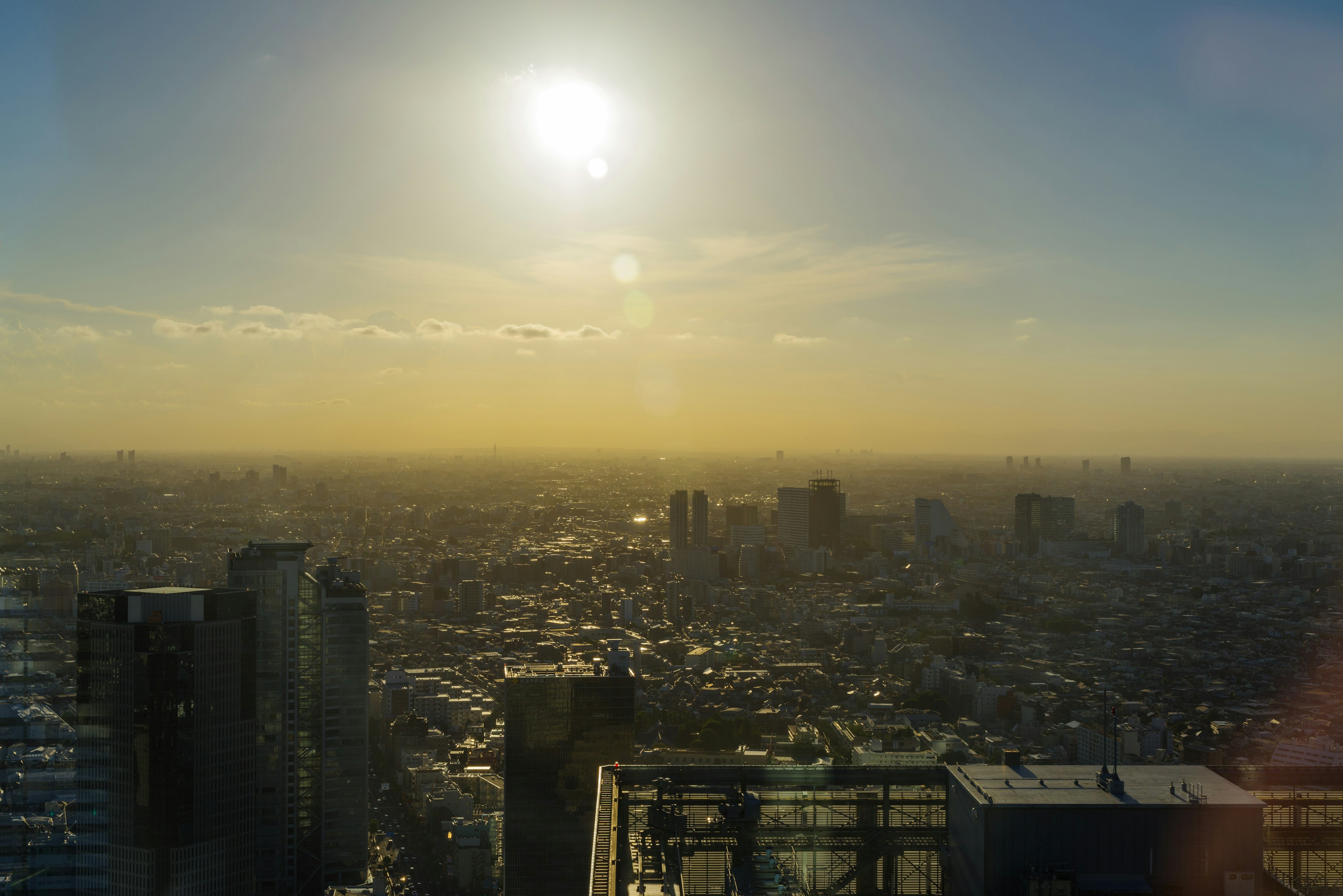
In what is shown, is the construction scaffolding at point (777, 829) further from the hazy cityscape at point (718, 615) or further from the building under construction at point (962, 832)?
the hazy cityscape at point (718, 615)

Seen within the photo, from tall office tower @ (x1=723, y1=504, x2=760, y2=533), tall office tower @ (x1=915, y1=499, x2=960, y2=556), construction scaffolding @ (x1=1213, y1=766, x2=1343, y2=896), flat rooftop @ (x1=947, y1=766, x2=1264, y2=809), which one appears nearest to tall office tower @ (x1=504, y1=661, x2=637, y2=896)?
flat rooftop @ (x1=947, y1=766, x2=1264, y2=809)

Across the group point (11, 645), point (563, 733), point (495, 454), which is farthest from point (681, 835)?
point (495, 454)

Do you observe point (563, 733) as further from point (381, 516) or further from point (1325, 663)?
point (381, 516)

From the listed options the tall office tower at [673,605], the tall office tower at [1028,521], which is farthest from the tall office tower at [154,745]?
the tall office tower at [1028,521]

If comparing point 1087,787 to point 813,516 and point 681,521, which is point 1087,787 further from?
point 813,516

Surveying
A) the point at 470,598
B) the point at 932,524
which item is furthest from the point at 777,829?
the point at 932,524

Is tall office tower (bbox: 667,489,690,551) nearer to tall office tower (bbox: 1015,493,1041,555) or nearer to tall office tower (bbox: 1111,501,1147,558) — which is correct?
tall office tower (bbox: 1015,493,1041,555)
